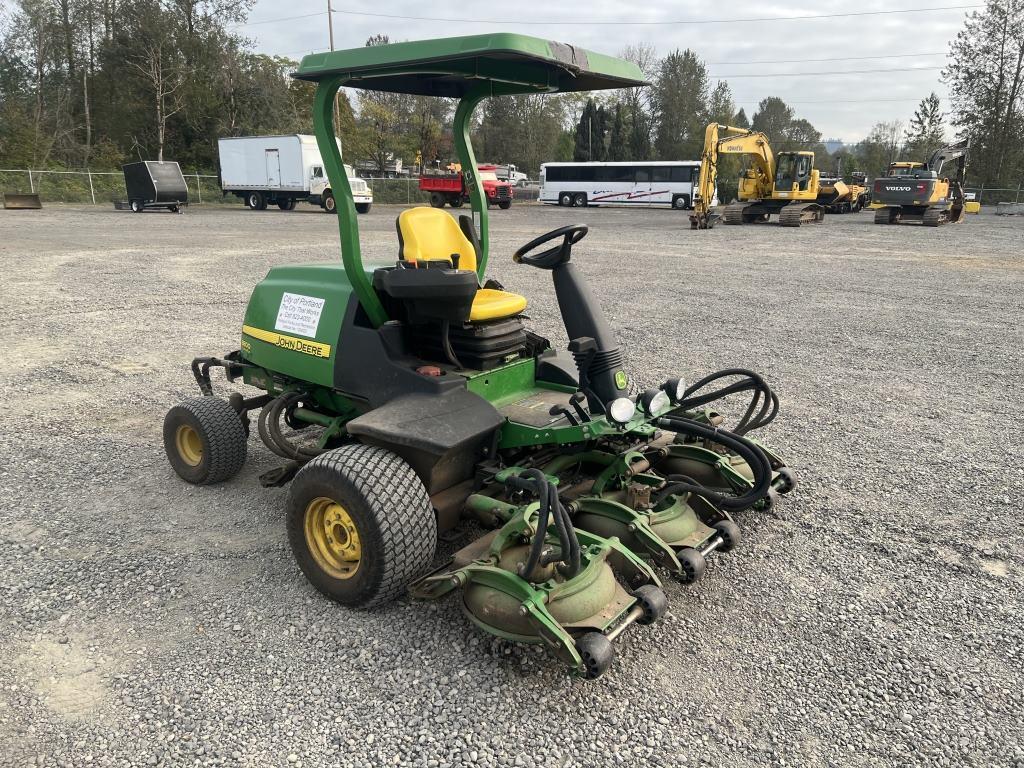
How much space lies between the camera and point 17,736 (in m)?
2.39

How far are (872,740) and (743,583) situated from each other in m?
0.98

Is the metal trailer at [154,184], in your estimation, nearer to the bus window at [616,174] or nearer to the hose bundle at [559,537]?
the bus window at [616,174]

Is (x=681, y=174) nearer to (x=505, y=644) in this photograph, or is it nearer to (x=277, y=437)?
(x=277, y=437)

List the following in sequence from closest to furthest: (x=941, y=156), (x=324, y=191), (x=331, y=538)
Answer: (x=331, y=538) → (x=941, y=156) → (x=324, y=191)

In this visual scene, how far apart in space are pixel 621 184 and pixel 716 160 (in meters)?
17.0

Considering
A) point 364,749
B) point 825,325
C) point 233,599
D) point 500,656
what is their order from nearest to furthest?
point 364,749 → point 500,656 → point 233,599 → point 825,325

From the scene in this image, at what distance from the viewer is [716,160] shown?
74.2ft

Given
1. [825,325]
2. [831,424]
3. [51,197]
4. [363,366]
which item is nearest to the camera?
[363,366]

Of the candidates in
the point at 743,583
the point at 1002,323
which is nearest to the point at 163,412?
the point at 743,583

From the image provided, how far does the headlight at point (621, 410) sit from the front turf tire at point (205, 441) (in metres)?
2.37

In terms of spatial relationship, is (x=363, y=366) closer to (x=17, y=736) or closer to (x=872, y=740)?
(x=17, y=736)

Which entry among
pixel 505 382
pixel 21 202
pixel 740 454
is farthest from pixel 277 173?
pixel 740 454

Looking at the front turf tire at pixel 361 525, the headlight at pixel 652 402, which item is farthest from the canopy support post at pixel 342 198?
the headlight at pixel 652 402

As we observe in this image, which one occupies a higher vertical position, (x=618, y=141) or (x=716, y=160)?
(x=618, y=141)
